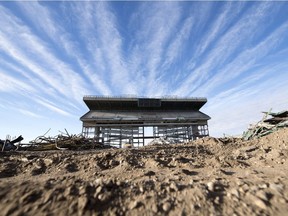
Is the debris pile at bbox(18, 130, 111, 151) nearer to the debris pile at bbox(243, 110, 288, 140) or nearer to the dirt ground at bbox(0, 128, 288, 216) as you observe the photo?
the dirt ground at bbox(0, 128, 288, 216)

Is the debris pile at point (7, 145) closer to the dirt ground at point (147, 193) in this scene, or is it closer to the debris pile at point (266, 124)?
the dirt ground at point (147, 193)

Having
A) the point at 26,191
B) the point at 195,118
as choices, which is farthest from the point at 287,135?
the point at 195,118

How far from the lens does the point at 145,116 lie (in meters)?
31.3

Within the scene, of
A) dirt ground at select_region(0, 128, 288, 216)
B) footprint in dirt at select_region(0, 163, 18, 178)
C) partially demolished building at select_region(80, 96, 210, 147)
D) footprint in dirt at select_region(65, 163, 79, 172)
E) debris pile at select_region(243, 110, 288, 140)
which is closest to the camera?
dirt ground at select_region(0, 128, 288, 216)

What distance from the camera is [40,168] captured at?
351cm

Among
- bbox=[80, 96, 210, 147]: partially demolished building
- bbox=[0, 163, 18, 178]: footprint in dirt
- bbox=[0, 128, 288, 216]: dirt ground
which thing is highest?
bbox=[80, 96, 210, 147]: partially demolished building

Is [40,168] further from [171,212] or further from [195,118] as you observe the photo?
[195,118]

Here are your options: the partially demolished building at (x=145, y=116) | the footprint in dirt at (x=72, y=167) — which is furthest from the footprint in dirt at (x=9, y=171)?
the partially demolished building at (x=145, y=116)

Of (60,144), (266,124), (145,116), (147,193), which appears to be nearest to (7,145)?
(60,144)

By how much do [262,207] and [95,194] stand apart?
1999 millimetres

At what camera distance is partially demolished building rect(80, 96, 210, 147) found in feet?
93.0

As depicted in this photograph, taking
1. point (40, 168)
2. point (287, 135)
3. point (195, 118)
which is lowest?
point (40, 168)

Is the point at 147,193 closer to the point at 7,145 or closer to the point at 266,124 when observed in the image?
the point at 266,124

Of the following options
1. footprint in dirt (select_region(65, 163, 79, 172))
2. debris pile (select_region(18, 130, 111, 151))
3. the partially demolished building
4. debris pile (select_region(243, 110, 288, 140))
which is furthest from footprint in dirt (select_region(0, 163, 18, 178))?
the partially demolished building
